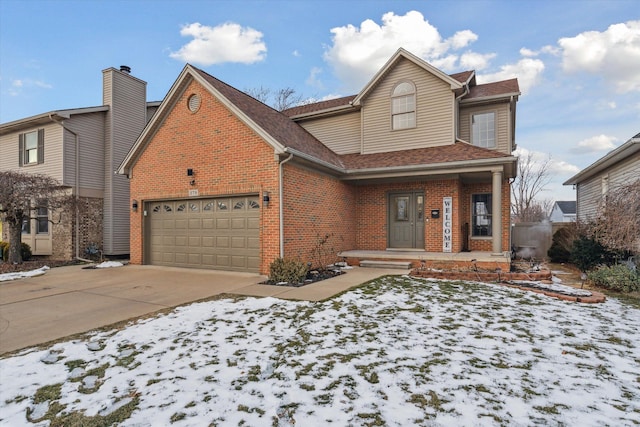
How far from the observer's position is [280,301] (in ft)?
20.4

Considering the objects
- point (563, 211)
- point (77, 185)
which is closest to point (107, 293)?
point (77, 185)

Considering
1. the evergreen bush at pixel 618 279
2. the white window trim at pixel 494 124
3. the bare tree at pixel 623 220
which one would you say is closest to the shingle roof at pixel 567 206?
the white window trim at pixel 494 124

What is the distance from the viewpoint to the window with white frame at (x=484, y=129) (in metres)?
12.1

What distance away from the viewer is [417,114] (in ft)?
39.2

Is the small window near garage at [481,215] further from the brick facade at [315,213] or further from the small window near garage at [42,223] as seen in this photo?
the small window near garage at [42,223]

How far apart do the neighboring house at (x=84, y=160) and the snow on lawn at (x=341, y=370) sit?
37.1 feet

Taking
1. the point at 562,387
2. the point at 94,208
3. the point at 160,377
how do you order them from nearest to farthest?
the point at 562,387 → the point at 160,377 → the point at 94,208

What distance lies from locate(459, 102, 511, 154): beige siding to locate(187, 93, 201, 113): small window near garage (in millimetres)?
8985

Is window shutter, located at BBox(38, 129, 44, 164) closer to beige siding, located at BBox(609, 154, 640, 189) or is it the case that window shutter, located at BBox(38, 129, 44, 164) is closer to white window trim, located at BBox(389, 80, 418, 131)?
white window trim, located at BBox(389, 80, 418, 131)

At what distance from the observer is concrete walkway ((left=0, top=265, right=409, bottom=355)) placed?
501cm

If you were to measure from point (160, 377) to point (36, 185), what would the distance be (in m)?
12.0

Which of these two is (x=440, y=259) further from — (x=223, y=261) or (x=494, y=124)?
(x=223, y=261)

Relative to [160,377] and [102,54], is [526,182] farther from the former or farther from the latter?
[160,377]

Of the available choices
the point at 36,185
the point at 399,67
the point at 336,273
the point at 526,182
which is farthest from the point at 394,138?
the point at 526,182
